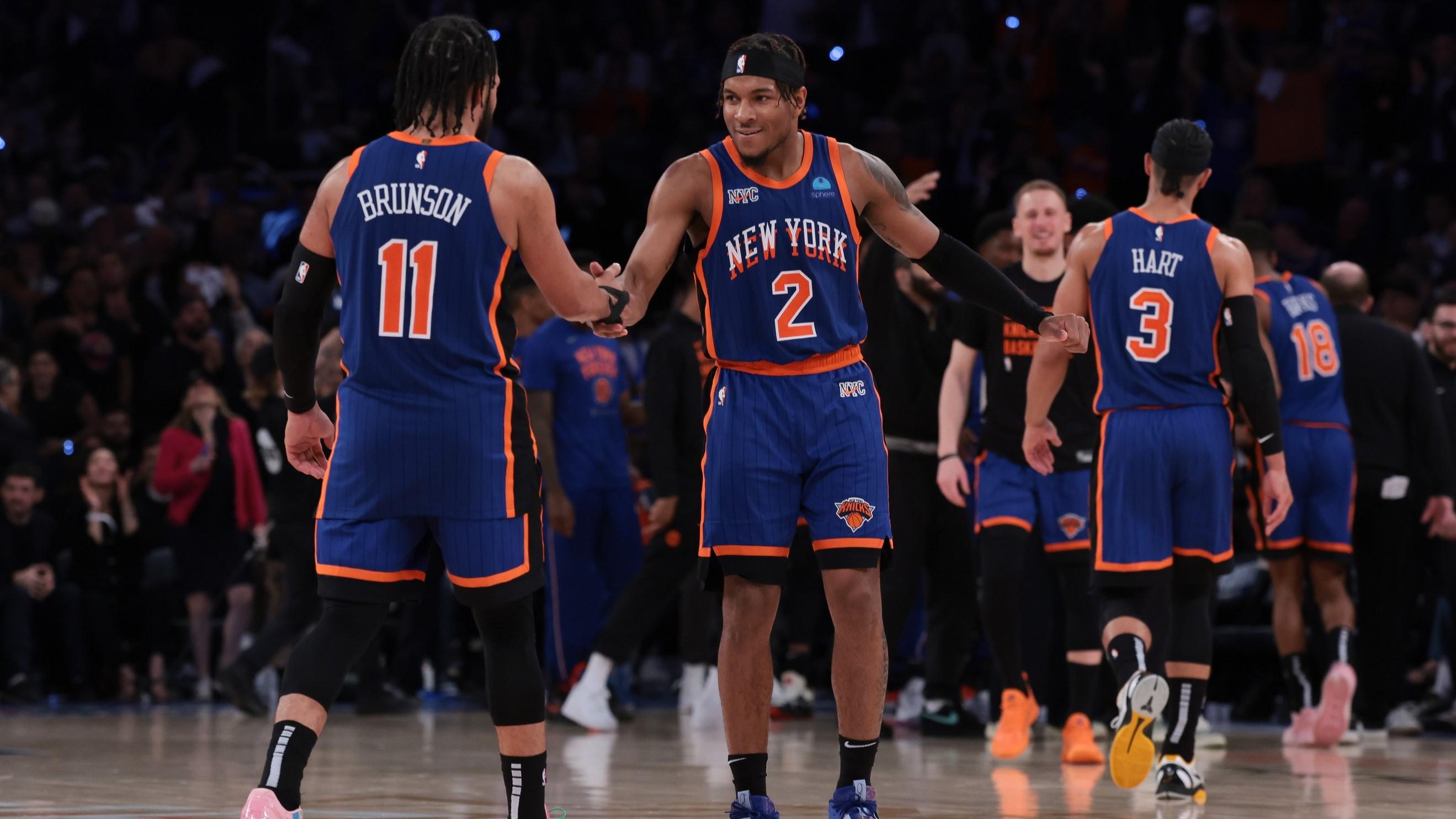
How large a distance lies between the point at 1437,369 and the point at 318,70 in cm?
1186

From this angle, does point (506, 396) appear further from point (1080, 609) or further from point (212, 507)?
point (212, 507)

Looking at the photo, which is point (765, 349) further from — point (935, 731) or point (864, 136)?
point (864, 136)

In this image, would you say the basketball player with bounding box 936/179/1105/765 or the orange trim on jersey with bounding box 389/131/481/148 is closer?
the orange trim on jersey with bounding box 389/131/481/148

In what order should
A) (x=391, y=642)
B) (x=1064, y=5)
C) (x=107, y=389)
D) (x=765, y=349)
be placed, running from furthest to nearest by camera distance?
(x=1064, y=5), (x=107, y=389), (x=391, y=642), (x=765, y=349)

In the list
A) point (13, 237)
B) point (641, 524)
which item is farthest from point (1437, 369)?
point (13, 237)

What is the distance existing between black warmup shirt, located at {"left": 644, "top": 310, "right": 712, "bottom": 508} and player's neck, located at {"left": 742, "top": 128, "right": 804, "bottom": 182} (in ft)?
14.5

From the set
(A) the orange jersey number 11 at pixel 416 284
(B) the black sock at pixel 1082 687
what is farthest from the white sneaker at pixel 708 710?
(A) the orange jersey number 11 at pixel 416 284

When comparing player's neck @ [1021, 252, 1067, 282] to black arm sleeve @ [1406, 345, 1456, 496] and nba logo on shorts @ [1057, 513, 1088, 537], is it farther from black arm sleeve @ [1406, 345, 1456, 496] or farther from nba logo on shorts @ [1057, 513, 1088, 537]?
black arm sleeve @ [1406, 345, 1456, 496]

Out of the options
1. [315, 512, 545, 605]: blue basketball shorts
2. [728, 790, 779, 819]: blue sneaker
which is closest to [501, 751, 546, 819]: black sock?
[315, 512, 545, 605]: blue basketball shorts

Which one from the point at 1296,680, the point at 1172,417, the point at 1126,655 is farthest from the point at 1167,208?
the point at 1296,680

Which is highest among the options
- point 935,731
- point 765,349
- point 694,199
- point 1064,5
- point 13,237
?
point 1064,5

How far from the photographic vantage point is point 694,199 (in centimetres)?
518

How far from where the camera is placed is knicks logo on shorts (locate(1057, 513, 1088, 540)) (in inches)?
324

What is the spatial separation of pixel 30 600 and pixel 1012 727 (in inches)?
276
